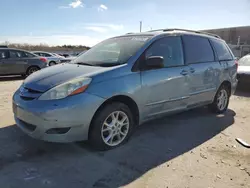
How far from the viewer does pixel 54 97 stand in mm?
3258

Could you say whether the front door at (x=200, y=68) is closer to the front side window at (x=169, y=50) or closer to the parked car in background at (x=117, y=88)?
the parked car in background at (x=117, y=88)

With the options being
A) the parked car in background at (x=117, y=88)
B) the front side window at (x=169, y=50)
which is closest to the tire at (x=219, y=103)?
the parked car in background at (x=117, y=88)

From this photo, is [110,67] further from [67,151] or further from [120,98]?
[67,151]

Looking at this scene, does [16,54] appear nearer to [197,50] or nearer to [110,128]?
[197,50]

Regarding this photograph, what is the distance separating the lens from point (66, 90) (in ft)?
10.8

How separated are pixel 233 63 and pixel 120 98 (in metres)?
3.56

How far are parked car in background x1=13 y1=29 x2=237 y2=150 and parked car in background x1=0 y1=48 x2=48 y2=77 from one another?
7.81m

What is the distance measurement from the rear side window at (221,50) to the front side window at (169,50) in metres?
1.37

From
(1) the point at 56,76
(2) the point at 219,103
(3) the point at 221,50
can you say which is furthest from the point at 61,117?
(3) the point at 221,50

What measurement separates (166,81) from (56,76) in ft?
5.70

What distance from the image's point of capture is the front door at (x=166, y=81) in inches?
157

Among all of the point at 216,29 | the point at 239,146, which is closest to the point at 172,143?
the point at 239,146

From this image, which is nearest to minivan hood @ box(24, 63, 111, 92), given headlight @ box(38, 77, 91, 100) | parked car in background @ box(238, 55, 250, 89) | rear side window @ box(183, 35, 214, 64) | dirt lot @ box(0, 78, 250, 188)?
headlight @ box(38, 77, 91, 100)

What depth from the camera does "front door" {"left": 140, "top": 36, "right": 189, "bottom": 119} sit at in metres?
4.00
